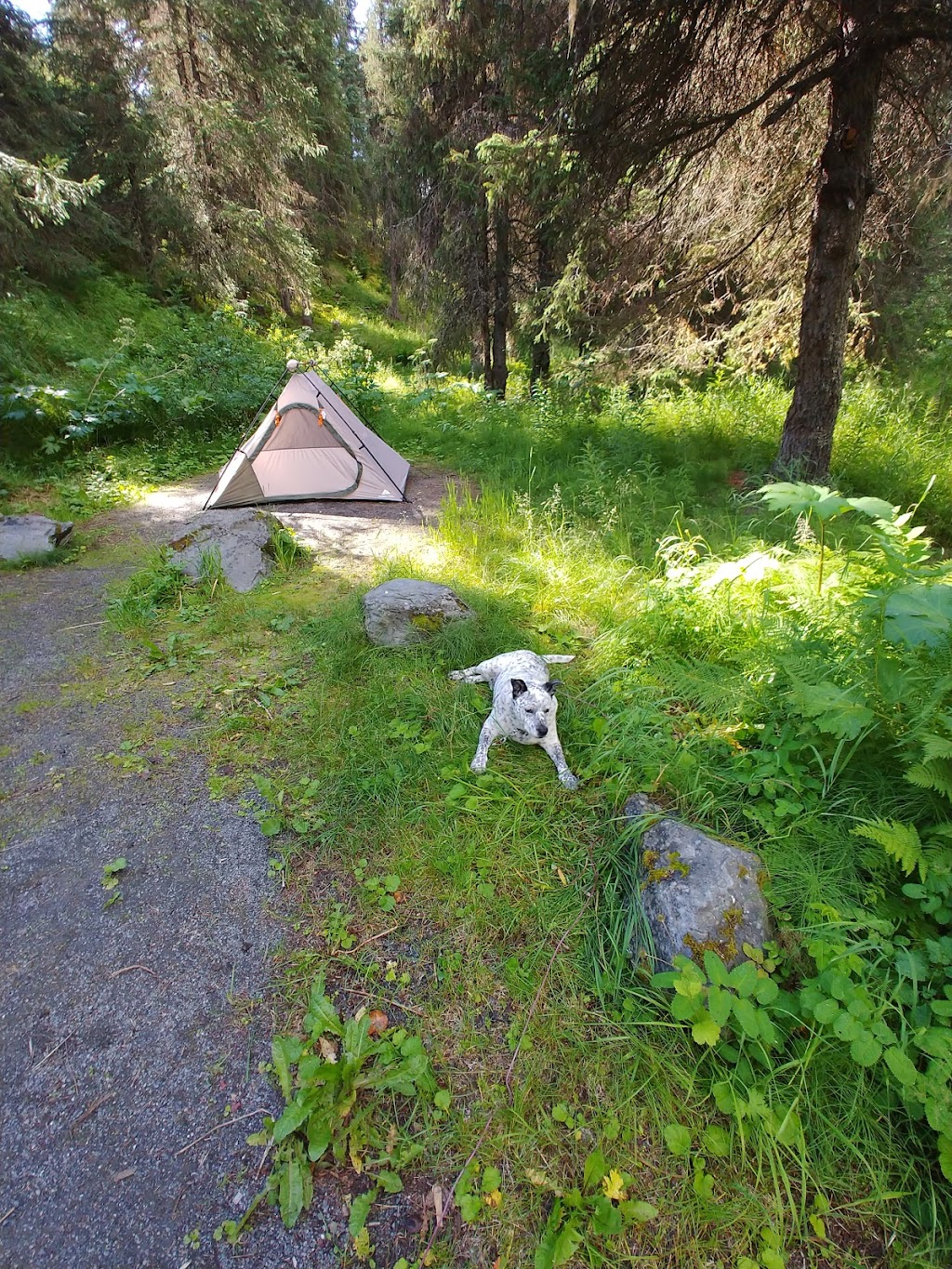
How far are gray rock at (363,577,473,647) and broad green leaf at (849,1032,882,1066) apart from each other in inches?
98.8

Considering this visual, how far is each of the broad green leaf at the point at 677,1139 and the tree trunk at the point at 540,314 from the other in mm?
8272

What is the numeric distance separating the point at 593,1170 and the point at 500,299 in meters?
11.1

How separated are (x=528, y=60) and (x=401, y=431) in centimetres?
505

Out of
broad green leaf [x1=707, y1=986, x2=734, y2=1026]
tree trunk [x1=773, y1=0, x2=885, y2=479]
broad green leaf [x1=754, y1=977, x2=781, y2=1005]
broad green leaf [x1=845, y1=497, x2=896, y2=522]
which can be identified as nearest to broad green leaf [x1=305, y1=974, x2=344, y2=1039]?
broad green leaf [x1=707, y1=986, x2=734, y2=1026]

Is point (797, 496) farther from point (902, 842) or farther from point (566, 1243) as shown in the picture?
point (566, 1243)

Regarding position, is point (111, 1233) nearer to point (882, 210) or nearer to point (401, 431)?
point (882, 210)

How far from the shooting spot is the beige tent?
20.7ft

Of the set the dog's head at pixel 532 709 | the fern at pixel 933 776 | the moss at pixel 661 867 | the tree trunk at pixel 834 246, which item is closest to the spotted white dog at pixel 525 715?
the dog's head at pixel 532 709

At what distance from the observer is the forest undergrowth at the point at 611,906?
1342 mm

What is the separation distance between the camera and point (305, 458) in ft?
21.2

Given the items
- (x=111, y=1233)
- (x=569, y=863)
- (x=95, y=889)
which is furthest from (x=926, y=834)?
(x=95, y=889)

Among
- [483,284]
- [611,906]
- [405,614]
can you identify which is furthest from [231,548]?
[483,284]

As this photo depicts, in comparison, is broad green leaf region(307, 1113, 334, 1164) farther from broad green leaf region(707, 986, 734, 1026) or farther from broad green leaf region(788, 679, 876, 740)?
broad green leaf region(788, 679, 876, 740)

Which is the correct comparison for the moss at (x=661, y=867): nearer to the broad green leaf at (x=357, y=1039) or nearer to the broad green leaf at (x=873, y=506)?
the broad green leaf at (x=357, y=1039)
